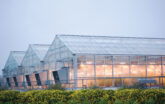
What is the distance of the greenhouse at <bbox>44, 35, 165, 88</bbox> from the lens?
3378 centimetres

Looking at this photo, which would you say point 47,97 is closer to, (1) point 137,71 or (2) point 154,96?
(2) point 154,96

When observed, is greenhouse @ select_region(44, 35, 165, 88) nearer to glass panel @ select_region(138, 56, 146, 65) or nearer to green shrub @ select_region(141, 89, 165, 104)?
glass panel @ select_region(138, 56, 146, 65)

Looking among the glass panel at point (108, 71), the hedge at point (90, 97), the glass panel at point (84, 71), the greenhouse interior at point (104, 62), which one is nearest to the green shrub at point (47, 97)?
the hedge at point (90, 97)

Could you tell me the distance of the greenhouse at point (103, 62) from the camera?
33781mm

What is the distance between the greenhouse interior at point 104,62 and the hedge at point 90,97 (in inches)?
575

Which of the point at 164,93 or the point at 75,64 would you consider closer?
the point at 164,93

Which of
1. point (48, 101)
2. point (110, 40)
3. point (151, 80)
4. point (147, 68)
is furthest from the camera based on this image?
point (110, 40)

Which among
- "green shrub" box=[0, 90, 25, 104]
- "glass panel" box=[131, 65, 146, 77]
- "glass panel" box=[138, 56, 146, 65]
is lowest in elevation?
"green shrub" box=[0, 90, 25, 104]

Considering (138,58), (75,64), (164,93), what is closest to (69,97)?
(164,93)

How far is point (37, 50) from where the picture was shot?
152 ft

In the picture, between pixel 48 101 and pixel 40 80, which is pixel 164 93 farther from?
pixel 40 80

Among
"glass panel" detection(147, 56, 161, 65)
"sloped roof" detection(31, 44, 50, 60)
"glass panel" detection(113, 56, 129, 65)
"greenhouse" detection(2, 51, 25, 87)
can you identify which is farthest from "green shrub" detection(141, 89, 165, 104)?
"greenhouse" detection(2, 51, 25, 87)

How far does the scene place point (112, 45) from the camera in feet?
125

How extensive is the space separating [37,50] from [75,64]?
14.4m
